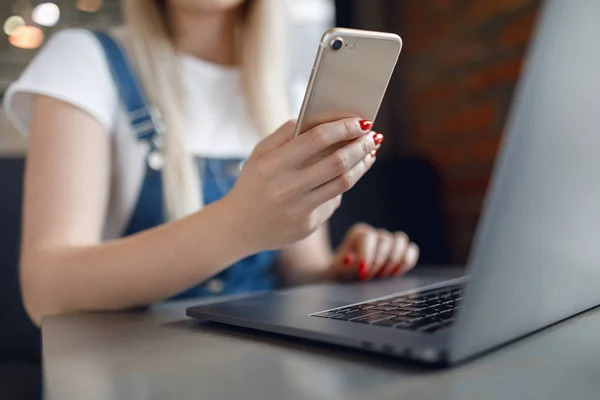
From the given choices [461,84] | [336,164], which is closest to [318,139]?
[336,164]

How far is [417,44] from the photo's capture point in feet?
5.85

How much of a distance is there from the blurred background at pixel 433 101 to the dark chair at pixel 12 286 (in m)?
0.07

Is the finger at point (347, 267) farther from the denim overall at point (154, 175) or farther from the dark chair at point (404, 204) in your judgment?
the dark chair at point (404, 204)

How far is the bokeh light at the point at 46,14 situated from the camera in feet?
3.27

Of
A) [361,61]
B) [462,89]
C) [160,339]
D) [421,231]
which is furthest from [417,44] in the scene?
[160,339]

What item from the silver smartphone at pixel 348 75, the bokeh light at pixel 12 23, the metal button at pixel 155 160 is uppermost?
the bokeh light at pixel 12 23

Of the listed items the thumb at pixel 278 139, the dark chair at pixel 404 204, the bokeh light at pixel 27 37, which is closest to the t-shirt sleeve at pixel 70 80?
the bokeh light at pixel 27 37

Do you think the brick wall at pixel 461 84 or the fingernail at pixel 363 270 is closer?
the fingernail at pixel 363 270

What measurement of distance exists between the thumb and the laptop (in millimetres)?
140

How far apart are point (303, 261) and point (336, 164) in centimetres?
50

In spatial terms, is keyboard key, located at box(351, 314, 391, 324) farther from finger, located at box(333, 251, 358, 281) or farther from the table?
finger, located at box(333, 251, 358, 281)

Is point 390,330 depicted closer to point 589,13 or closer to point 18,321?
point 589,13

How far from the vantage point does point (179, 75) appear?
2.96 ft

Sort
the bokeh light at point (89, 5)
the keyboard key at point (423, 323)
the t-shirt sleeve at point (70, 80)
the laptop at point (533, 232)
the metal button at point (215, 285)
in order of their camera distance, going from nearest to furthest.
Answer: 1. the laptop at point (533, 232)
2. the keyboard key at point (423, 323)
3. the t-shirt sleeve at point (70, 80)
4. the metal button at point (215, 285)
5. the bokeh light at point (89, 5)
